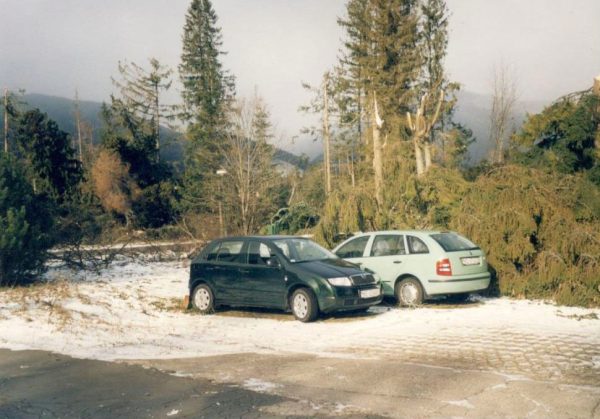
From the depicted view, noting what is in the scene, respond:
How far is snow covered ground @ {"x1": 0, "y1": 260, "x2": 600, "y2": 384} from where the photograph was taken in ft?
30.8

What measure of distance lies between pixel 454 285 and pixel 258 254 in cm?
408

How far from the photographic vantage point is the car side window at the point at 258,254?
13.3 m

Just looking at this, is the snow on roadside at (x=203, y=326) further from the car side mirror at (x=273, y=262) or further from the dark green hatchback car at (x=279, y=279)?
the car side mirror at (x=273, y=262)

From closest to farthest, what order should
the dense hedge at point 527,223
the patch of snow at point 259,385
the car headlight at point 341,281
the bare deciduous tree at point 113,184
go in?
1. the patch of snow at point 259,385
2. the car headlight at point 341,281
3. the dense hedge at point 527,223
4. the bare deciduous tree at point 113,184

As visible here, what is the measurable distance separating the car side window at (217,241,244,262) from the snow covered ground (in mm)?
1166

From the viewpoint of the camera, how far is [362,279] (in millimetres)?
12789

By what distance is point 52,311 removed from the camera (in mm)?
13203

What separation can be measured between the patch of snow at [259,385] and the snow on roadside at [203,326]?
6.10ft

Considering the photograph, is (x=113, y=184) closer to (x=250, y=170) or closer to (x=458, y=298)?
(x=250, y=170)

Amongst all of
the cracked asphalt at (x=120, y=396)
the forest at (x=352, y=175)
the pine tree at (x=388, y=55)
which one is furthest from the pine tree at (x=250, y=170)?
the cracked asphalt at (x=120, y=396)

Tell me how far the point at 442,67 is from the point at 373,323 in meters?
38.6

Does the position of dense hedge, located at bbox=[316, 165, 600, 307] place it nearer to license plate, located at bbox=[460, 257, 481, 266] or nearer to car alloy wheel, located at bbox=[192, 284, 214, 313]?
license plate, located at bbox=[460, 257, 481, 266]

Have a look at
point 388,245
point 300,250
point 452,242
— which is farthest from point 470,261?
point 300,250

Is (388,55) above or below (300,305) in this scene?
above
